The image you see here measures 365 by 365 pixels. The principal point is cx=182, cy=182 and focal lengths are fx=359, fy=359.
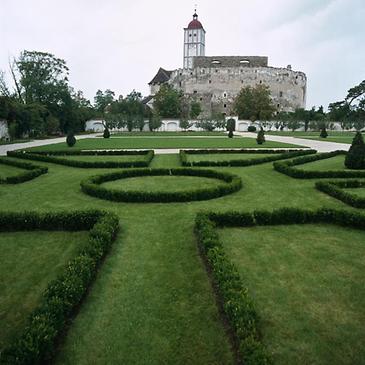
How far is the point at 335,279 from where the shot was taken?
5.34 meters

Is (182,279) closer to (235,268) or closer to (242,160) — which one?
(235,268)

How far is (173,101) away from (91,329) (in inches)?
2394

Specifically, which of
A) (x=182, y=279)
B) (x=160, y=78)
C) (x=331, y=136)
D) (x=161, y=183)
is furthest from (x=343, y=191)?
(x=160, y=78)

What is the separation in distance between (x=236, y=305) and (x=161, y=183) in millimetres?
8498

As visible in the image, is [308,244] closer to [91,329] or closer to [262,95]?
[91,329]

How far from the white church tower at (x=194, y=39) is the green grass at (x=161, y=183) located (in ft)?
286

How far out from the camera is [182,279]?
5.39m

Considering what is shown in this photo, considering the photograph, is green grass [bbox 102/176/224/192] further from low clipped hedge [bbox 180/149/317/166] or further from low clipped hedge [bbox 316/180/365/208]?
low clipped hedge [bbox 316/180/365/208]

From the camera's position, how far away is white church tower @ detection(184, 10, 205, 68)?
95375 millimetres

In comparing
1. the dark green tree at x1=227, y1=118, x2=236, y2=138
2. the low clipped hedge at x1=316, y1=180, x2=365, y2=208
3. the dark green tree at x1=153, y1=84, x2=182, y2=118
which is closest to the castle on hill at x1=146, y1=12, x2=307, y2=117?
the dark green tree at x1=153, y1=84, x2=182, y2=118

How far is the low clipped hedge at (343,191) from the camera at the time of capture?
8.99 metres

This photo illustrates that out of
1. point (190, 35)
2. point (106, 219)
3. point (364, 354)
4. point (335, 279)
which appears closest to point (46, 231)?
point (106, 219)

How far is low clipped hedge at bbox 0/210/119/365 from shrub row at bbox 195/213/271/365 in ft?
5.78

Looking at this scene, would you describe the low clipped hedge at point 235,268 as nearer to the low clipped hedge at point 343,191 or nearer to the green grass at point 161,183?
the low clipped hedge at point 343,191
